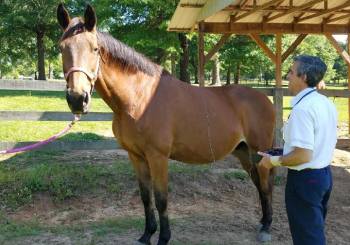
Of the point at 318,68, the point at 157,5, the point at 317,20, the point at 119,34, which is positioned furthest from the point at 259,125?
the point at 119,34

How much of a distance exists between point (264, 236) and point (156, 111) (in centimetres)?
175

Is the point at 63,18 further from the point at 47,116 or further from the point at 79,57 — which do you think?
the point at 47,116

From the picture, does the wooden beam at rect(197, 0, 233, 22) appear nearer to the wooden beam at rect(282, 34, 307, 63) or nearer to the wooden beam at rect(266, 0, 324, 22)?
the wooden beam at rect(266, 0, 324, 22)

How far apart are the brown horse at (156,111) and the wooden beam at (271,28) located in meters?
3.52

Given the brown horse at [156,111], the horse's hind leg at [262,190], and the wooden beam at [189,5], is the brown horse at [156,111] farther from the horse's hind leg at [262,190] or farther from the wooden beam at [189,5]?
the wooden beam at [189,5]

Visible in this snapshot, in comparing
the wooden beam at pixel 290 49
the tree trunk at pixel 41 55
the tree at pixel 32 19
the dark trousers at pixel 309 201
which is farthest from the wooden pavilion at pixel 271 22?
the tree trunk at pixel 41 55

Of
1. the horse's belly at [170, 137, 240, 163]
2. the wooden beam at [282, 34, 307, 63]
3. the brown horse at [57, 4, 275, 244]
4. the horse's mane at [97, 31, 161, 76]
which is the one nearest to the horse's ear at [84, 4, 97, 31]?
the brown horse at [57, 4, 275, 244]

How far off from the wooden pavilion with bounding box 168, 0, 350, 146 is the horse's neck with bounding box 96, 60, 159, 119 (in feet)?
10.6

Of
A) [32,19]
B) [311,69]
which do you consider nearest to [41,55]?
[32,19]

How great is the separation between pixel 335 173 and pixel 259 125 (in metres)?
3.12

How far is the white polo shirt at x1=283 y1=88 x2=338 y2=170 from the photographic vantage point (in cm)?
224

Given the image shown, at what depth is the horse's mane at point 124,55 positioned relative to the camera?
343 centimetres

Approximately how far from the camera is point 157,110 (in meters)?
3.67

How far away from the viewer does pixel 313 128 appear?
7.43ft
